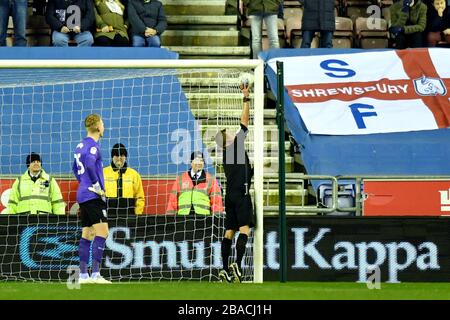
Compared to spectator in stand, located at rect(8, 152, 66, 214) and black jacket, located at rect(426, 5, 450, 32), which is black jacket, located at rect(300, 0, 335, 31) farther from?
spectator in stand, located at rect(8, 152, 66, 214)

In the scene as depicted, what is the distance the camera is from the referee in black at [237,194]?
15406 mm

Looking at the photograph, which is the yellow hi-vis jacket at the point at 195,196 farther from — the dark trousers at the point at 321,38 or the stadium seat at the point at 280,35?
the stadium seat at the point at 280,35

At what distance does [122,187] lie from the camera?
1692 centimetres

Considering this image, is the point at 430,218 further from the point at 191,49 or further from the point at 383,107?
the point at 191,49

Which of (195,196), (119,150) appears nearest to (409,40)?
(195,196)

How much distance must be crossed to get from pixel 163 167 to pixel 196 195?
67 cm

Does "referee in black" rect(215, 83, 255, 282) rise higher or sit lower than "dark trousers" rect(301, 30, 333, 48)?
lower

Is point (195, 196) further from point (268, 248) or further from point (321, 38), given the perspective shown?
point (321, 38)

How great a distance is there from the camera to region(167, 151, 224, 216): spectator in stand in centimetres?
1670

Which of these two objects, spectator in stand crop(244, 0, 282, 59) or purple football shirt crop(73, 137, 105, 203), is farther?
spectator in stand crop(244, 0, 282, 59)

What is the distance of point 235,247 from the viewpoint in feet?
53.9

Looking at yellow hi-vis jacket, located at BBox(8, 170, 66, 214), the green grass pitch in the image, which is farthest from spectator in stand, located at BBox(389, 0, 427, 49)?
the green grass pitch

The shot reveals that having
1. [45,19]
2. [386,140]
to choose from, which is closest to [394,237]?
[386,140]

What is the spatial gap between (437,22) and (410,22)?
40 centimetres
